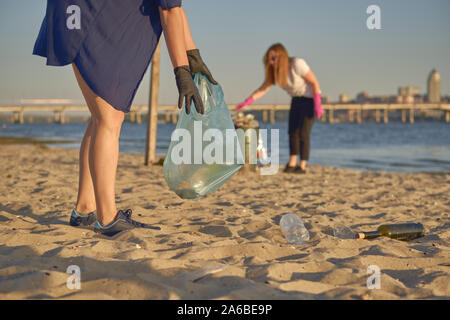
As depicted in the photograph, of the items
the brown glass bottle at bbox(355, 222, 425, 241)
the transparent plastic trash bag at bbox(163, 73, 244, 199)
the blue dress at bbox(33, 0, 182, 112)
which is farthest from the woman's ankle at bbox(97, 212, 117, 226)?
the brown glass bottle at bbox(355, 222, 425, 241)

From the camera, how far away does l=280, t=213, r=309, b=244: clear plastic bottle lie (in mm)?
2576

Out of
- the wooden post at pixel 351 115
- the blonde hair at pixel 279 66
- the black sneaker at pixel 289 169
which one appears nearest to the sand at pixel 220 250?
the black sneaker at pixel 289 169

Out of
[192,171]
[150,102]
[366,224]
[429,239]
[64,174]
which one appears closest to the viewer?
[192,171]

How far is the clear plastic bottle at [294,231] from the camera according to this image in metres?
2.58

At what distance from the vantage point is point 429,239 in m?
2.75

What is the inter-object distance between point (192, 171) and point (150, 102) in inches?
171

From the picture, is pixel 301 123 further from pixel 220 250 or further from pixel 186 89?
pixel 220 250

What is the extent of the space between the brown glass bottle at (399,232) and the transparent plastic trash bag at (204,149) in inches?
36.4

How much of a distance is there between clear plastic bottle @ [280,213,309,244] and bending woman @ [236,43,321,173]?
3.18 metres

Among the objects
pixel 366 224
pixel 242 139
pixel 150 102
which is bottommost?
pixel 366 224

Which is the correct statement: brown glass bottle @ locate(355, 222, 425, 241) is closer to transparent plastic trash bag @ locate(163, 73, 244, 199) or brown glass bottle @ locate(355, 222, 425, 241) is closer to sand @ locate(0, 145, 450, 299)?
sand @ locate(0, 145, 450, 299)

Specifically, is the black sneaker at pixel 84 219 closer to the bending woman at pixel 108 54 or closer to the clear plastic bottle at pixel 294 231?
the bending woman at pixel 108 54
